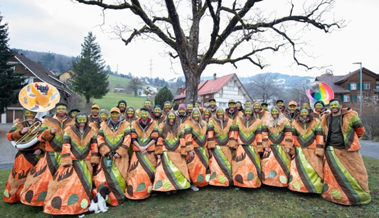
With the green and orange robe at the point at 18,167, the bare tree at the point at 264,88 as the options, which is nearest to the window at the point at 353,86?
the bare tree at the point at 264,88

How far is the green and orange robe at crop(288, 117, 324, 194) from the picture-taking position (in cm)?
482

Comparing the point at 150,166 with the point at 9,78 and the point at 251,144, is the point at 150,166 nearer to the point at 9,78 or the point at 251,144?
the point at 251,144

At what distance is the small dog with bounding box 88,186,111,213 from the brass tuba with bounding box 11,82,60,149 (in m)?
1.91

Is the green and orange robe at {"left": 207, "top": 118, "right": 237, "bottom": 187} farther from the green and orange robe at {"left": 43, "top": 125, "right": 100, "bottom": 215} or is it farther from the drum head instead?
the drum head

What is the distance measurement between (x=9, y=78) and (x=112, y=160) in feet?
62.9

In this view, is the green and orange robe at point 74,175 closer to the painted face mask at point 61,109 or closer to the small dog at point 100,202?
the small dog at point 100,202

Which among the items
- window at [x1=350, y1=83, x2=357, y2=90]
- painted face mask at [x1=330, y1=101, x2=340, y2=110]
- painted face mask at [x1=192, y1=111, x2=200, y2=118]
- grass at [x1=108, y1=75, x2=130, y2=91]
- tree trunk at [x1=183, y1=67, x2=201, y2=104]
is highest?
grass at [x1=108, y1=75, x2=130, y2=91]

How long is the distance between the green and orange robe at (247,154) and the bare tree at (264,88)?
40.6 meters

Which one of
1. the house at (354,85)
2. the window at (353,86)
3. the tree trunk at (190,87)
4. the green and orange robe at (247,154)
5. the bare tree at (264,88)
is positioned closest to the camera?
the green and orange robe at (247,154)

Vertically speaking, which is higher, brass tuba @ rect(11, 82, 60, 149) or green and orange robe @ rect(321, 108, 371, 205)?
brass tuba @ rect(11, 82, 60, 149)

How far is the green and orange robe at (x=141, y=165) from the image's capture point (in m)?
4.71

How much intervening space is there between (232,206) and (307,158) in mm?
2185

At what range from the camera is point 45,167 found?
441cm

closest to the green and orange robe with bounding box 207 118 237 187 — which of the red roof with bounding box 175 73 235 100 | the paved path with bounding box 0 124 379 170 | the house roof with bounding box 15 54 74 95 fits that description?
the paved path with bounding box 0 124 379 170
